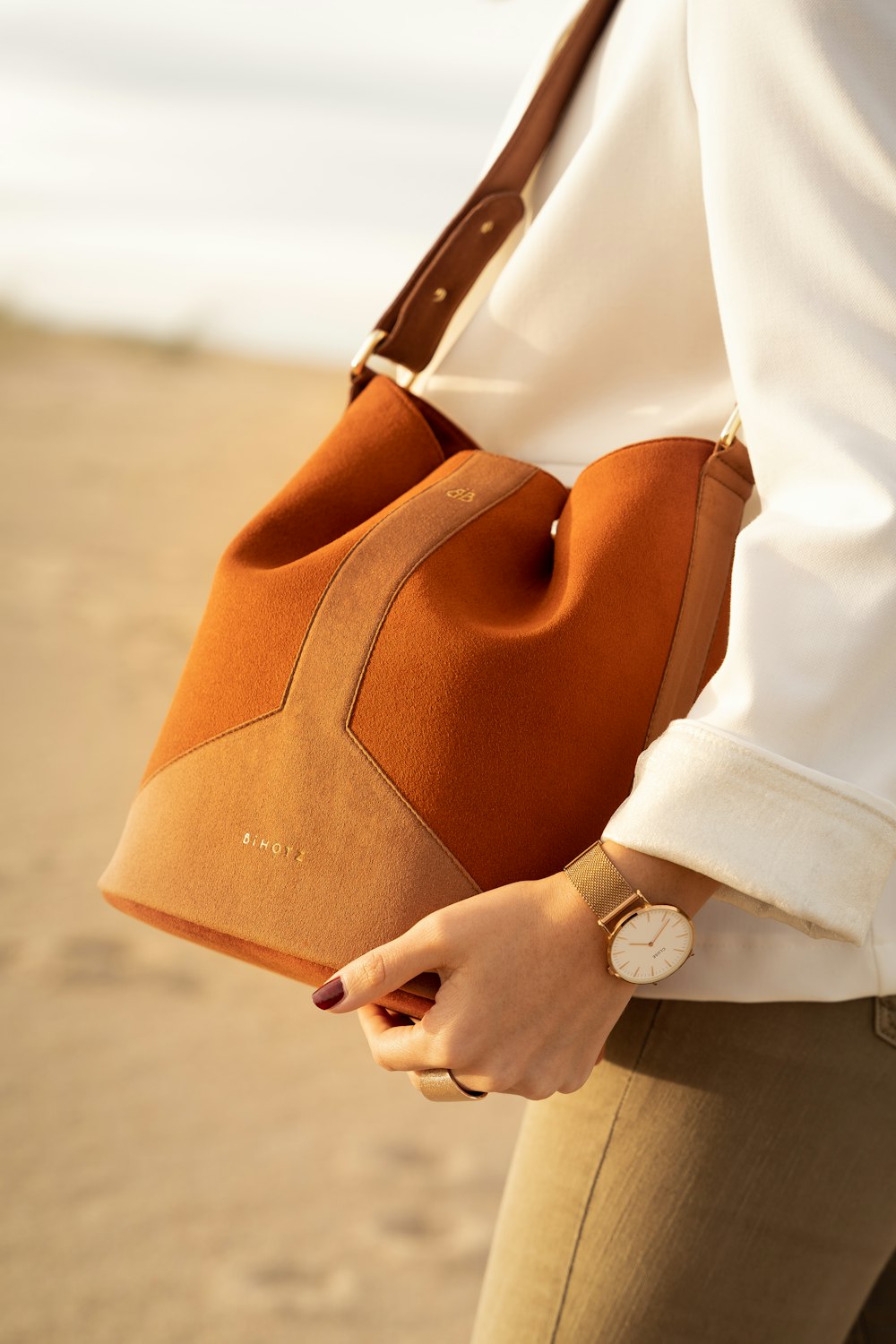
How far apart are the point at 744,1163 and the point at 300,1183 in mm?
1937

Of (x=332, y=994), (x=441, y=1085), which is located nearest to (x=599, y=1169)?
(x=441, y=1085)

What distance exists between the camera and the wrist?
0.89m

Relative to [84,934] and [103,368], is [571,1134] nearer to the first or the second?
[84,934]

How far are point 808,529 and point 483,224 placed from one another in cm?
51

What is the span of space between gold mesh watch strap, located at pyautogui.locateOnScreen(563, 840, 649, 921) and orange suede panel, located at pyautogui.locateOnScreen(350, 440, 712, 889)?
0.21ft

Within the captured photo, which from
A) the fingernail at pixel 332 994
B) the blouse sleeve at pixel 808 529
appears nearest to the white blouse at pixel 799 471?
the blouse sleeve at pixel 808 529

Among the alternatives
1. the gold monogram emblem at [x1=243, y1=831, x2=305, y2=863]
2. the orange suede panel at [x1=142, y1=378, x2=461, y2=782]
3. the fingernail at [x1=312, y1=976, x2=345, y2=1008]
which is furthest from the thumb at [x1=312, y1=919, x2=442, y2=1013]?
the orange suede panel at [x1=142, y1=378, x2=461, y2=782]

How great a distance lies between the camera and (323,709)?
0.96 m

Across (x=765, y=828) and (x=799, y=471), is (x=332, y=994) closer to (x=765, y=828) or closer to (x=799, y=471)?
(x=765, y=828)

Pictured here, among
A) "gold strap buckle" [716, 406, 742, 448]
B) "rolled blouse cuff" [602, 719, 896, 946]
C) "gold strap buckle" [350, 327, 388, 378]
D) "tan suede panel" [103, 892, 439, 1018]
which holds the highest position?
"gold strap buckle" [716, 406, 742, 448]

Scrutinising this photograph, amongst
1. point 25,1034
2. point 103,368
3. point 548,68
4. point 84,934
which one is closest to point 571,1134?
point 548,68

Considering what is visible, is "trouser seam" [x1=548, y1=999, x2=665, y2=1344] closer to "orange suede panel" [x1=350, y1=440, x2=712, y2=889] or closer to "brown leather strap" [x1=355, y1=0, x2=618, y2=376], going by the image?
"orange suede panel" [x1=350, y1=440, x2=712, y2=889]

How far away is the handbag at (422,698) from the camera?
0.94 meters

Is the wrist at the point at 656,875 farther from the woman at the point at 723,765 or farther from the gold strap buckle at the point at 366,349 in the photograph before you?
the gold strap buckle at the point at 366,349
